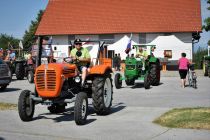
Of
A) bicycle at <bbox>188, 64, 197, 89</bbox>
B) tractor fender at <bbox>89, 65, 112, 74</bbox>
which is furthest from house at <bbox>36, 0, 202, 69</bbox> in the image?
tractor fender at <bbox>89, 65, 112, 74</bbox>

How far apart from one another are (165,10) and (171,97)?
110ft

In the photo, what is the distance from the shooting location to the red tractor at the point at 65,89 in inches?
408

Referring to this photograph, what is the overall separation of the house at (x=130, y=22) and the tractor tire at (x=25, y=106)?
34.2 m

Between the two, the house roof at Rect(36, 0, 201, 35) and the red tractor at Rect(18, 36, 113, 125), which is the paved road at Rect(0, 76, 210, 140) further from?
the house roof at Rect(36, 0, 201, 35)

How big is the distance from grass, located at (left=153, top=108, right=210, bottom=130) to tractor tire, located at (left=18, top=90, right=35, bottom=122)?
3.05 metres

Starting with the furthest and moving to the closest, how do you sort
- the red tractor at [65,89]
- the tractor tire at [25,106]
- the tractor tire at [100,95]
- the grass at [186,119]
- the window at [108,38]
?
the window at [108,38]
the tractor tire at [100,95]
the tractor tire at [25,106]
the red tractor at [65,89]
the grass at [186,119]

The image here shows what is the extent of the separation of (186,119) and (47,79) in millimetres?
3380

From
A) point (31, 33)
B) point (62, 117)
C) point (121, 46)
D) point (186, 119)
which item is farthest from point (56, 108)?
point (31, 33)

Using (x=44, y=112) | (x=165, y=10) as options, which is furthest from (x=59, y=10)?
(x=44, y=112)

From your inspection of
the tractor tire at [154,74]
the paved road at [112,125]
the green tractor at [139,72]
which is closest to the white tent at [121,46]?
the tractor tire at [154,74]

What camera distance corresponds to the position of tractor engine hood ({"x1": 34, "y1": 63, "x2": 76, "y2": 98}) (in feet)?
34.0

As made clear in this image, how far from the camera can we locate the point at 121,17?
4922 cm

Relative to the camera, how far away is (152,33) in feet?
153

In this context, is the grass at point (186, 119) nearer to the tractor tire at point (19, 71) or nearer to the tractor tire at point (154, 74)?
the tractor tire at point (154, 74)
